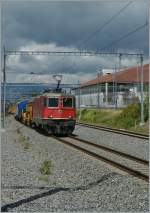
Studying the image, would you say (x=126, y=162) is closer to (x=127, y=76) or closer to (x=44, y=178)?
(x=44, y=178)

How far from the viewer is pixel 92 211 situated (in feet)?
25.6

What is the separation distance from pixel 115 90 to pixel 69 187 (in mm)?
58319

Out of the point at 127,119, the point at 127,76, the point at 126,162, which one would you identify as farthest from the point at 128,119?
the point at 127,76

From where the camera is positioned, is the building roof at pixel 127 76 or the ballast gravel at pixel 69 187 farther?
the building roof at pixel 127 76

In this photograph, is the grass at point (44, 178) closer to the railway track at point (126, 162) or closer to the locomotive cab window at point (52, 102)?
the railway track at point (126, 162)

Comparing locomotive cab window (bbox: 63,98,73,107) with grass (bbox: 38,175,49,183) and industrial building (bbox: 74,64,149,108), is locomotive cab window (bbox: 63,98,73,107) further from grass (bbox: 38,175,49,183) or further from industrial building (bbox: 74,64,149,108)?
industrial building (bbox: 74,64,149,108)

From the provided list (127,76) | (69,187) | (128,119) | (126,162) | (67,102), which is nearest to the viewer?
(69,187)

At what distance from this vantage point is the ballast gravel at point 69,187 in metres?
8.23

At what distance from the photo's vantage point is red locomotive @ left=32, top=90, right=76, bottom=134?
90.2ft

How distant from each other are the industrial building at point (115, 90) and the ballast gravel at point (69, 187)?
47191 mm

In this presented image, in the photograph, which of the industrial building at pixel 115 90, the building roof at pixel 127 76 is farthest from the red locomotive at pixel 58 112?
the building roof at pixel 127 76

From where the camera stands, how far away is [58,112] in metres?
27.6

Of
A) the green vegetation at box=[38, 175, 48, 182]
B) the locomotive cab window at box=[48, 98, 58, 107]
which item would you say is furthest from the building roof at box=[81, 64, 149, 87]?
→ the green vegetation at box=[38, 175, 48, 182]

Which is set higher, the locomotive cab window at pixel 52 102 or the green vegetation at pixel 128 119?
the locomotive cab window at pixel 52 102
